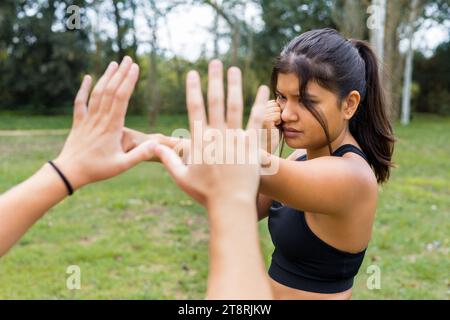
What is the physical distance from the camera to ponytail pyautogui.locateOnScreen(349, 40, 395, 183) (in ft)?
6.86

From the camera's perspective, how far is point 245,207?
3.55 ft

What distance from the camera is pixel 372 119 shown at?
2.12 metres

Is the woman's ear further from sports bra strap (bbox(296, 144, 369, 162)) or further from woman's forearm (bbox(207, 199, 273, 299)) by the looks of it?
woman's forearm (bbox(207, 199, 273, 299))

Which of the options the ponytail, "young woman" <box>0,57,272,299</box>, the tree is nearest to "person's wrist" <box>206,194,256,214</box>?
"young woman" <box>0,57,272,299</box>

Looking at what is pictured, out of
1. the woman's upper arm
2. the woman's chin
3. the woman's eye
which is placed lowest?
the woman's upper arm

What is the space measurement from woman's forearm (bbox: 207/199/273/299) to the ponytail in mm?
1159

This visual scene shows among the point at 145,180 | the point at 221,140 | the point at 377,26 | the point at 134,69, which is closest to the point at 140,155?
the point at 134,69

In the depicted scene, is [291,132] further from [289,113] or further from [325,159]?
[325,159]

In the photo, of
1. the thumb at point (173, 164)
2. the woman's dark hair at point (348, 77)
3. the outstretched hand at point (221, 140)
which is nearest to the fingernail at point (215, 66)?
the outstretched hand at point (221, 140)

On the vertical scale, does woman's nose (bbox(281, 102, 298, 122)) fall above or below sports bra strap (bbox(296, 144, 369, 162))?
above

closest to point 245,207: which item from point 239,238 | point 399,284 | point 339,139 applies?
point 239,238

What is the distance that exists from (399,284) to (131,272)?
248 cm

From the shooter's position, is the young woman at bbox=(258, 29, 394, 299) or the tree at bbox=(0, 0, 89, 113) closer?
the young woman at bbox=(258, 29, 394, 299)

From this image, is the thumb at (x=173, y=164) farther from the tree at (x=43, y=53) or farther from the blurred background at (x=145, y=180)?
the tree at (x=43, y=53)
